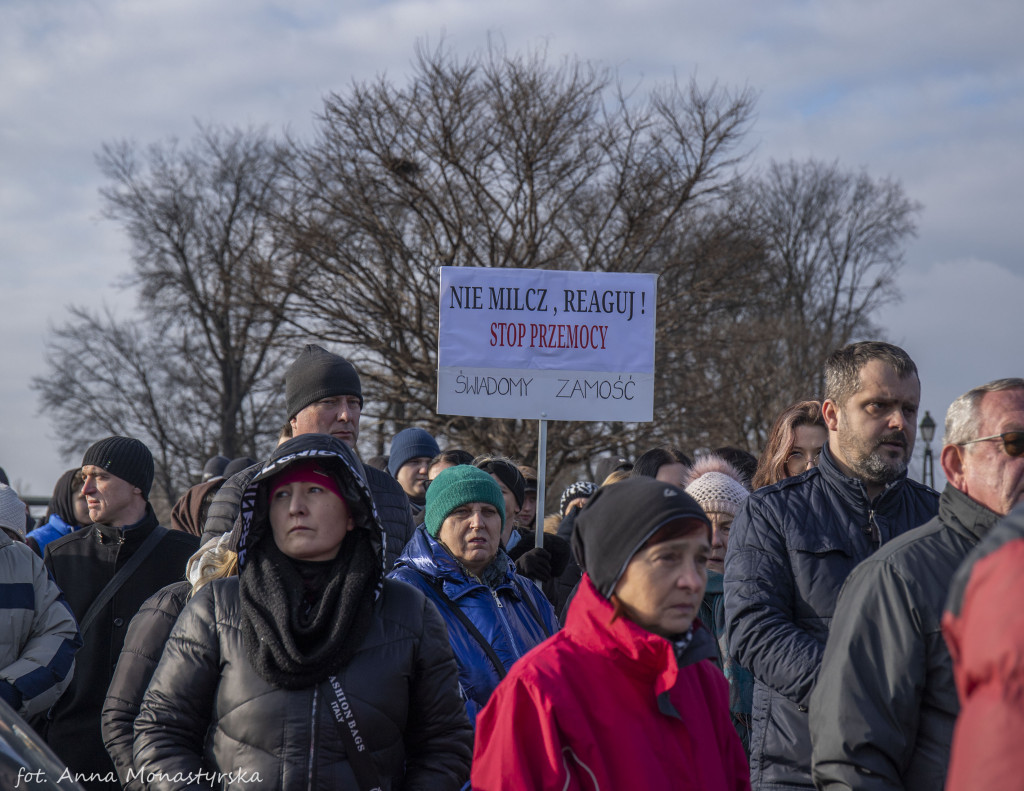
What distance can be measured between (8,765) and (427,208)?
61.6ft

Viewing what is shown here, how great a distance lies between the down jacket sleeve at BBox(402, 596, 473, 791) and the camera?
9.37 ft

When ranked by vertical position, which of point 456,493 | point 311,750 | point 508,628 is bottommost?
point 311,750

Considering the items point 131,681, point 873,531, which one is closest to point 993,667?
point 873,531

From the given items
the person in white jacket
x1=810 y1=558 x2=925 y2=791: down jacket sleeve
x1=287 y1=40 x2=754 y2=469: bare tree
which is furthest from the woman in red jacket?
x1=287 y1=40 x2=754 y2=469: bare tree

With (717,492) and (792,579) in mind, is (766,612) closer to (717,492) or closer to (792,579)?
(792,579)

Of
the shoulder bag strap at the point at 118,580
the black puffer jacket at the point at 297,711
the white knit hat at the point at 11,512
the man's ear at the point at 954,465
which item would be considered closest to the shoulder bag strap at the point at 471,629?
the black puffer jacket at the point at 297,711

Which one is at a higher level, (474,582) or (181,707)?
(474,582)

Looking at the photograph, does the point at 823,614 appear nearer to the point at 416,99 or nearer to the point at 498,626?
the point at 498,626

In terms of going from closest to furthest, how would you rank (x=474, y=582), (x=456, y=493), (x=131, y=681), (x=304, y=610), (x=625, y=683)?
(x=625, y=683), (x=304, y=610), (x=131, y=681), (x=474, y=582), (x=456, y=493)

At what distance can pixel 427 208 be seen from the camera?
20.0m

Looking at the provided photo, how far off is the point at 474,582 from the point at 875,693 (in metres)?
1.81

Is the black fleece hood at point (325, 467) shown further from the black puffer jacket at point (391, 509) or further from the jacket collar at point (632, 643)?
the black puffer jacket at point (391, 509)

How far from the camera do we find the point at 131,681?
127 inches

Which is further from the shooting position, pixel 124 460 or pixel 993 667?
Result: pixel 124 460
